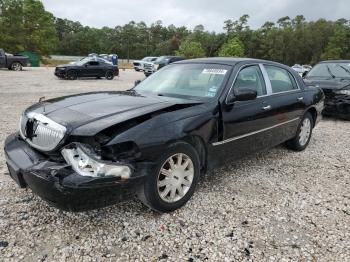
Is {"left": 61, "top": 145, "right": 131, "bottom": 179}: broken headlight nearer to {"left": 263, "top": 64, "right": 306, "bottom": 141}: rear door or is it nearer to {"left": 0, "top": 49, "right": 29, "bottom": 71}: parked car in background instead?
{"left": 263, "top": 64, "right": 306, "bottom": 141}: rear door

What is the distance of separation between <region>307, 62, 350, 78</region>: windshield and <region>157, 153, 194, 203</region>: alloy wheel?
23.1 ft

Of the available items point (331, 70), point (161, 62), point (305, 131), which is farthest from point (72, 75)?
point (305, 131)

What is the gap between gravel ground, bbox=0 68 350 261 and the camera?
2.64 meters

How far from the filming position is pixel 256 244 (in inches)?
110

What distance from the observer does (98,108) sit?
3.20 metres

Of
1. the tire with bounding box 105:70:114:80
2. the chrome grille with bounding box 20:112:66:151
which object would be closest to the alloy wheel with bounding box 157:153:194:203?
the chrome grille with bounding box 20:112:66:151

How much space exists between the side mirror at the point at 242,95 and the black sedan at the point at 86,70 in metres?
16.0

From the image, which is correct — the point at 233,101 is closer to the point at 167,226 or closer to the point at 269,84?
the point at 269,84

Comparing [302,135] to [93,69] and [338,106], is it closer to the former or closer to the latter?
[338,106]

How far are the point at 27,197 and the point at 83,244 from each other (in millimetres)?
1135

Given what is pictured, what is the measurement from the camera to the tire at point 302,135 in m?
5.34

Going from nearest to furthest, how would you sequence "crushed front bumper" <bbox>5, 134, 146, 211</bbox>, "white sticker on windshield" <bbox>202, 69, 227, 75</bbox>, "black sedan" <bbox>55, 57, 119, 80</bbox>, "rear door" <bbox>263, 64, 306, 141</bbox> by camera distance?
"crushed front bumper" <bbox>5, 134, 146, 211</bbox>
"white sticker on windshield" <bbox>202, 69, 227, 75</bbox>
"rear door" <bbox>263, 64, 306, 141</bbox>
"black sedan" <bbox>55, 57, 119, 80</bbox>

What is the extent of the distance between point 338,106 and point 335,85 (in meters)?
0.53

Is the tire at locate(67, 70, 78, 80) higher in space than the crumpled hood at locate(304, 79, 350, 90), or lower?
lower
